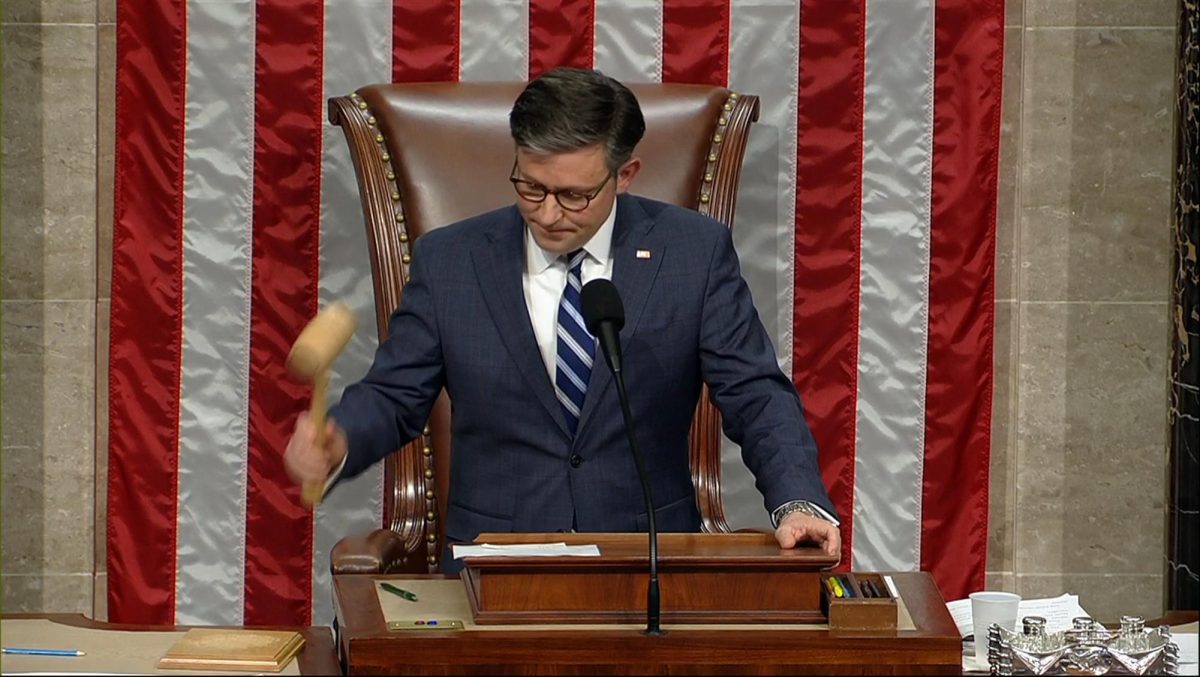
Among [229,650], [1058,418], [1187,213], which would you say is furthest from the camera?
[1058,418]

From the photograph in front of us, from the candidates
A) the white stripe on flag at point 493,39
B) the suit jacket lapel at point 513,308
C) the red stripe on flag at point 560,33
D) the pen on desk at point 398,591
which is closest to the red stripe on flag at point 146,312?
the white stripe on flag at point 493,39

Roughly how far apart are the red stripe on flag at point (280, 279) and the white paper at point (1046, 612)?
1.80 metres

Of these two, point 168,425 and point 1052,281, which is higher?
point 1052,281

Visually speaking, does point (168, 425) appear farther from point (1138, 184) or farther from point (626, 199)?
point (1138, 184)

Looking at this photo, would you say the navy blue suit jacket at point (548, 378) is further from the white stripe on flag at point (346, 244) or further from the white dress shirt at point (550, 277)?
the white stripe on flag at point (346, 244)

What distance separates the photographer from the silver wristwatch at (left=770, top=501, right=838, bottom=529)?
2641 millimetres

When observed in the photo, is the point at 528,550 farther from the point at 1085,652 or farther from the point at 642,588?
the point at 1085,652

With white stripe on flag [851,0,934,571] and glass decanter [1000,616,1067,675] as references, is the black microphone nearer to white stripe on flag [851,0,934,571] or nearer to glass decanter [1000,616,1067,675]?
glass decanter [1000,616,1067,675]

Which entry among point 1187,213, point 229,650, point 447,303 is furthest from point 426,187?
point 1187,213

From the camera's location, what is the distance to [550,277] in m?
3.12

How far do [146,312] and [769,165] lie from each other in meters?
1.48

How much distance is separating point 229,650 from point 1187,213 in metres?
2.54

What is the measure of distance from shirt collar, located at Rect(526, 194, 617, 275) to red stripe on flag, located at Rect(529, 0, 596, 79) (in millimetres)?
838

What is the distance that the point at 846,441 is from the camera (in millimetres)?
4016
